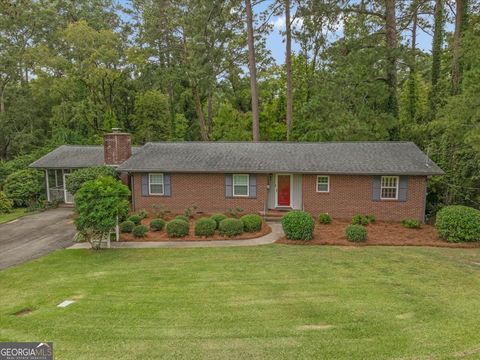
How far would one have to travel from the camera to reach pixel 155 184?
1845 centimetres

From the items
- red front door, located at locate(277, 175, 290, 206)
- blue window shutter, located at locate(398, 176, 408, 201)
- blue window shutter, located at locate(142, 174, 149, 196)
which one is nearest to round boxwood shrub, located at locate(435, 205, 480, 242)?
blue window shutter, located at locate(398, 176, 408, 201)

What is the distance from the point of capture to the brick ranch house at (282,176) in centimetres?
1666

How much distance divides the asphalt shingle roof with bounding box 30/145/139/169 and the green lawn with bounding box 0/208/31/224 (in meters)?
2.86

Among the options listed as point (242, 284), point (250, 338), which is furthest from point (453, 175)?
point (250, 338)

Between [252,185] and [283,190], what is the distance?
1.75 meters

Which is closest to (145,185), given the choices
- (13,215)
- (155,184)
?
(155,184)

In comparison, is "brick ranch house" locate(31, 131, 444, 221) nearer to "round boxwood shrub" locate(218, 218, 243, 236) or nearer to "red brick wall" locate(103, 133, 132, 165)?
"red brick wall" locate(103, 133, 132, 165)

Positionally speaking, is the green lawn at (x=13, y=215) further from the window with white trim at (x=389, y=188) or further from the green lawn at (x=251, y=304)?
the window with white trim at (x=389, y=188)

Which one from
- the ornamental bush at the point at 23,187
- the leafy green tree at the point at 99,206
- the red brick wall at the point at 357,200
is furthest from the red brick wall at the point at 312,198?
the ornamental bush at the point at 23,187

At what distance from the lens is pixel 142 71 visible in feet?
98.1

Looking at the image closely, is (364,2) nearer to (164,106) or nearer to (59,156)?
(164,106)

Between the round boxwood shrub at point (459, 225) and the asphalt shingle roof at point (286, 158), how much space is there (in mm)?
2765

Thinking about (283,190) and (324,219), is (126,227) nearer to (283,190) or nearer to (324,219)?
(283,190)

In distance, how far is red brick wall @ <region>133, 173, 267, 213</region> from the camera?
17844mm
